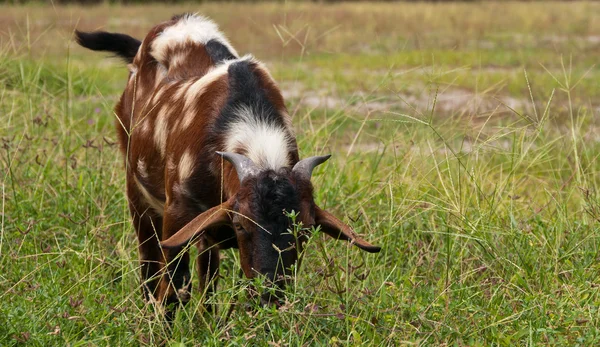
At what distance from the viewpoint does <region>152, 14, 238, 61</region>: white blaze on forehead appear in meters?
5.02

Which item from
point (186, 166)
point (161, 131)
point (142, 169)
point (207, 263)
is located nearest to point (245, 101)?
point (186, 166)

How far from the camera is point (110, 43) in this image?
5695 millimetres

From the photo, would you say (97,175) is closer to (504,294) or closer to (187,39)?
(187,39)

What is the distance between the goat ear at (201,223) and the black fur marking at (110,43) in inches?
87.5

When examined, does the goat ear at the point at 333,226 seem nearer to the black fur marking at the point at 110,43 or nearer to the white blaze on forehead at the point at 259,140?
the white blaze on forehead at the point at 259,140

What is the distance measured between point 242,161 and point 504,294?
1.33m

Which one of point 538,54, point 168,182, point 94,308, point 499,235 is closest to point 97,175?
point 168,182

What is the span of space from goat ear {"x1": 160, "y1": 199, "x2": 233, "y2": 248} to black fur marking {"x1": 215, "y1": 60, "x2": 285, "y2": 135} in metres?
0.50

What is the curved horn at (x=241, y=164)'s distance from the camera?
149 inches

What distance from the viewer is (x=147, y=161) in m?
4.81

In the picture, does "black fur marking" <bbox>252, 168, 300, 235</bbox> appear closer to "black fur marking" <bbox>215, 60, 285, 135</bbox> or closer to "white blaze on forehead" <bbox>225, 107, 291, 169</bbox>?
"white blaze on forehead" <bbox>225, 107, 291, 169</bbox>

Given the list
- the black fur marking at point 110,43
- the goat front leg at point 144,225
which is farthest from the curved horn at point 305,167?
the black fur marking at point 110,43

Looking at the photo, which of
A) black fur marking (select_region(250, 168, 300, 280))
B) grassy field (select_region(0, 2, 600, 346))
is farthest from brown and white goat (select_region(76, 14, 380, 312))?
grassy field (select_region(0, 2, 600, 346))

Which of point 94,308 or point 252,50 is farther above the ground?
point 94,308
